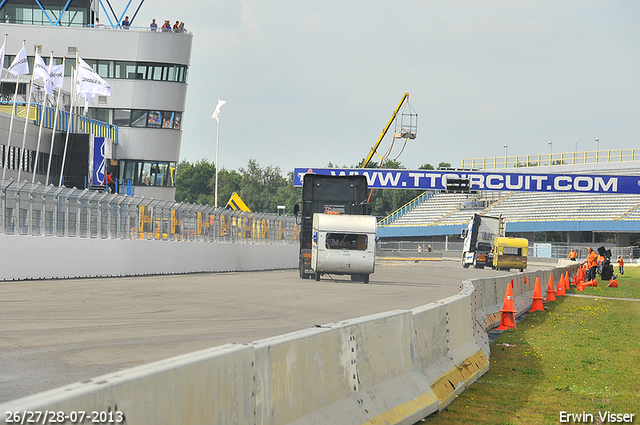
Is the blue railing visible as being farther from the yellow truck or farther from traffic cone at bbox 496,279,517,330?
traffic cone at bbox 496,279,517,330

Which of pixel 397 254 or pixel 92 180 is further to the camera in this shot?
pixel 397 254

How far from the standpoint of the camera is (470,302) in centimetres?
1063

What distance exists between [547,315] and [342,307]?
5.21 metres

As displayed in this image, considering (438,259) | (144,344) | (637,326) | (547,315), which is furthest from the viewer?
(438,259)

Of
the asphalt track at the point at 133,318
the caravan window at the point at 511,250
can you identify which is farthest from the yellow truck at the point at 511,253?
the asphalt track at the point at 133,318

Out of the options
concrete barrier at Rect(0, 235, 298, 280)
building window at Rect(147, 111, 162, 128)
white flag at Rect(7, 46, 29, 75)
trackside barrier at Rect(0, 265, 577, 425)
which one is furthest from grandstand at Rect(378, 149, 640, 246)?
trackside barrier at Rect(0, 265, 577, 425)

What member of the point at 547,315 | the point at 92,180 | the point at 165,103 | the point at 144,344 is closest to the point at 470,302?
the point at 144,344

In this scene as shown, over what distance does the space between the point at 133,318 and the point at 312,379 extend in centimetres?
896

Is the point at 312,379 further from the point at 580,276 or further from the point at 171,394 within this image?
the point at 580,276

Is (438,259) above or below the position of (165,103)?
below

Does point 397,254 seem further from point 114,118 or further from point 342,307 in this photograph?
point 342,307

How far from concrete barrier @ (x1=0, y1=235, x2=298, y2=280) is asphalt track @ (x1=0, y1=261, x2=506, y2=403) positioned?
33.9 inches

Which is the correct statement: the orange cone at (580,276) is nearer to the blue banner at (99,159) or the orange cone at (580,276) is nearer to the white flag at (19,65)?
the white flag at (19,65)

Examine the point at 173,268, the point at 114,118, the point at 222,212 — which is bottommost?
the point at 173,268
